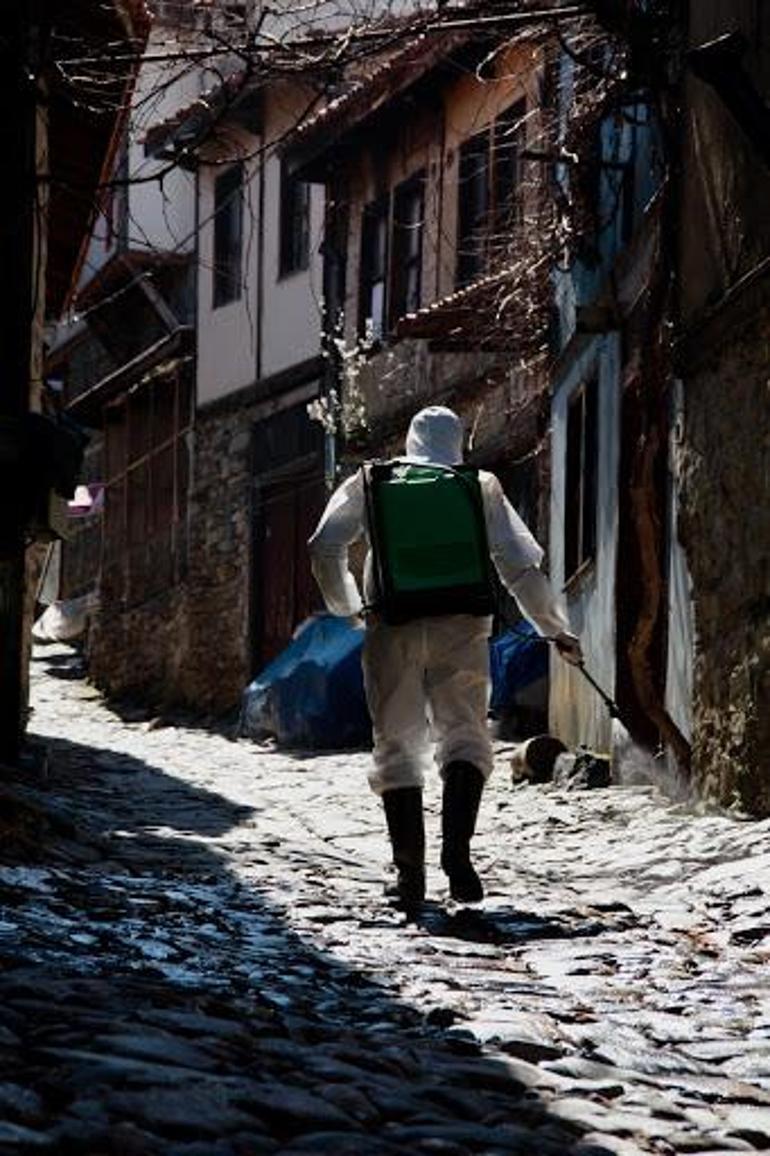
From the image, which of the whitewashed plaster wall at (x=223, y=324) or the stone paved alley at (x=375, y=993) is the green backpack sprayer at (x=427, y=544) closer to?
the stone paved alley at (x=375, y=993)

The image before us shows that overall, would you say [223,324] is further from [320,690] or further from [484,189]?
[320,690]

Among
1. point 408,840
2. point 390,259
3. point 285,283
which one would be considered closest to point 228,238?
point 285,283

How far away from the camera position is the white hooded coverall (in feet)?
22.0

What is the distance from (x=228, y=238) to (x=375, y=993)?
20.0 meters

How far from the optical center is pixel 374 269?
19938 mm

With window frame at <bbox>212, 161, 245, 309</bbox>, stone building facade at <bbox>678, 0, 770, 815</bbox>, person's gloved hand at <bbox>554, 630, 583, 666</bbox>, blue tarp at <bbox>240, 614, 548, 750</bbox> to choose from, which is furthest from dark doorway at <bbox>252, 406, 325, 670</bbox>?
person's gloved hand at <bbox>554, 630, 583, 666</bbox>

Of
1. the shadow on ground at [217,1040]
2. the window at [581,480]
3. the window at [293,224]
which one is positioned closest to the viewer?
the shadow on ground at [217,1040]

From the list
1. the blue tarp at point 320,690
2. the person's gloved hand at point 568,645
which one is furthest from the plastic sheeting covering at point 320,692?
the person's gloved hand at point 568,645

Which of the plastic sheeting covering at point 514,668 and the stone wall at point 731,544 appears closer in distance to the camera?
the stone wall at point 731,544

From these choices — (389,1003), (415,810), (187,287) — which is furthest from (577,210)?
(187,287)

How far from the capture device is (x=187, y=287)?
2467cm

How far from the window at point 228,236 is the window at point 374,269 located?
296 centimetres

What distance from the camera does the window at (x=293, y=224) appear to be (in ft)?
71.3

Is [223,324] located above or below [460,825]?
above
